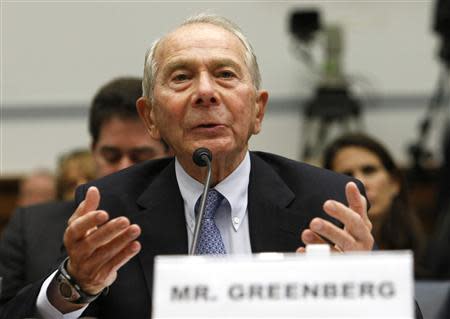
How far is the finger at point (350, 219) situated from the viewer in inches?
80.0

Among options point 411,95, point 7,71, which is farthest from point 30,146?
point 411,95

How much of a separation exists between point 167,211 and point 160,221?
0.15 feet

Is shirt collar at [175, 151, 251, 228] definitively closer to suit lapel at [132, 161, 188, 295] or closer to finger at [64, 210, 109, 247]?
suit lapel at [132, 161, 188, 295]

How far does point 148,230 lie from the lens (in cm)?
267

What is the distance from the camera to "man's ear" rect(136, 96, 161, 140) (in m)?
2.87

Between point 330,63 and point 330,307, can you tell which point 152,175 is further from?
point 330,63

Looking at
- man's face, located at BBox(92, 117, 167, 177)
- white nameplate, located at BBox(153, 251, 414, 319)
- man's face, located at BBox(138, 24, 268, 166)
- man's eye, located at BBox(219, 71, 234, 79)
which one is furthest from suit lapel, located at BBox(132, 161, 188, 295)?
white nameplate, located at BBox(153, 251, 414, 319)

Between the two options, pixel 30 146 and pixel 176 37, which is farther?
pixel 30 146

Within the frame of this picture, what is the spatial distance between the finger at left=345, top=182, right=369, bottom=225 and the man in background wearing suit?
55.6 inches

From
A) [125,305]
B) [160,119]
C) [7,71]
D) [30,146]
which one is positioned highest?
[160,119]

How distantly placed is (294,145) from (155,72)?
400cm

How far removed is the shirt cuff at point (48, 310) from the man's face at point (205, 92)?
19.7 inches

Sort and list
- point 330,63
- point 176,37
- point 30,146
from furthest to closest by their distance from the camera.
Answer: point 30,146, point 330,63, point 176,37

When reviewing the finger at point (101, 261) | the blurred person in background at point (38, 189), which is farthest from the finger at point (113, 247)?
the blurred person in background at point (38, 189)
